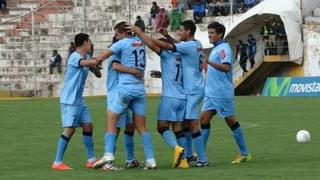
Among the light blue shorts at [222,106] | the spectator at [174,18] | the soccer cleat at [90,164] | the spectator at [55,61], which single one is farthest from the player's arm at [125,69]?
the spectator at [174,18]

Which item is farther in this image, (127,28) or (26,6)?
(26,6)

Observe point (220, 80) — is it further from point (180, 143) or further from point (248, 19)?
point (248, 19)

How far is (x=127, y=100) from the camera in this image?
50.2ft

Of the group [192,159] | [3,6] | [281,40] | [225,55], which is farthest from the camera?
[3,6]

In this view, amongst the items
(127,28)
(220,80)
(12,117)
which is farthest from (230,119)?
(12,117)

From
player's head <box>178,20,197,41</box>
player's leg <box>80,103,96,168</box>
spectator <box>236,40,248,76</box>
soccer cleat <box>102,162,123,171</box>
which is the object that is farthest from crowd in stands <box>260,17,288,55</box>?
soccer cleat <box>102,162,123,171</box>

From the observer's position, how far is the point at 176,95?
15.7 meters

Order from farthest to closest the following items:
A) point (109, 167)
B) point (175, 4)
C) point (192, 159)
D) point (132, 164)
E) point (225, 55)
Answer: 1. point (175, 4)
2. point (225, 55)
3. point (192, 159)
4. point (132, 164)
5. point (109, 167)

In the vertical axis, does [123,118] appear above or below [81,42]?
below

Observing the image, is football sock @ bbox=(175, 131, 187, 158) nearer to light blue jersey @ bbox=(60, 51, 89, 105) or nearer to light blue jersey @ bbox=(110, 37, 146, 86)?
light blue jersey @ bbox=(110, 37, 146, 86)

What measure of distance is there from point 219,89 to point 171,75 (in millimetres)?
1109

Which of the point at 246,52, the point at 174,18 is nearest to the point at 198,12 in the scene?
the point at 174,18

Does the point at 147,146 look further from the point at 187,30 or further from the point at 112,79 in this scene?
the point at 187,30

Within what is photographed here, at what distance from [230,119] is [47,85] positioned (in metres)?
33.7
